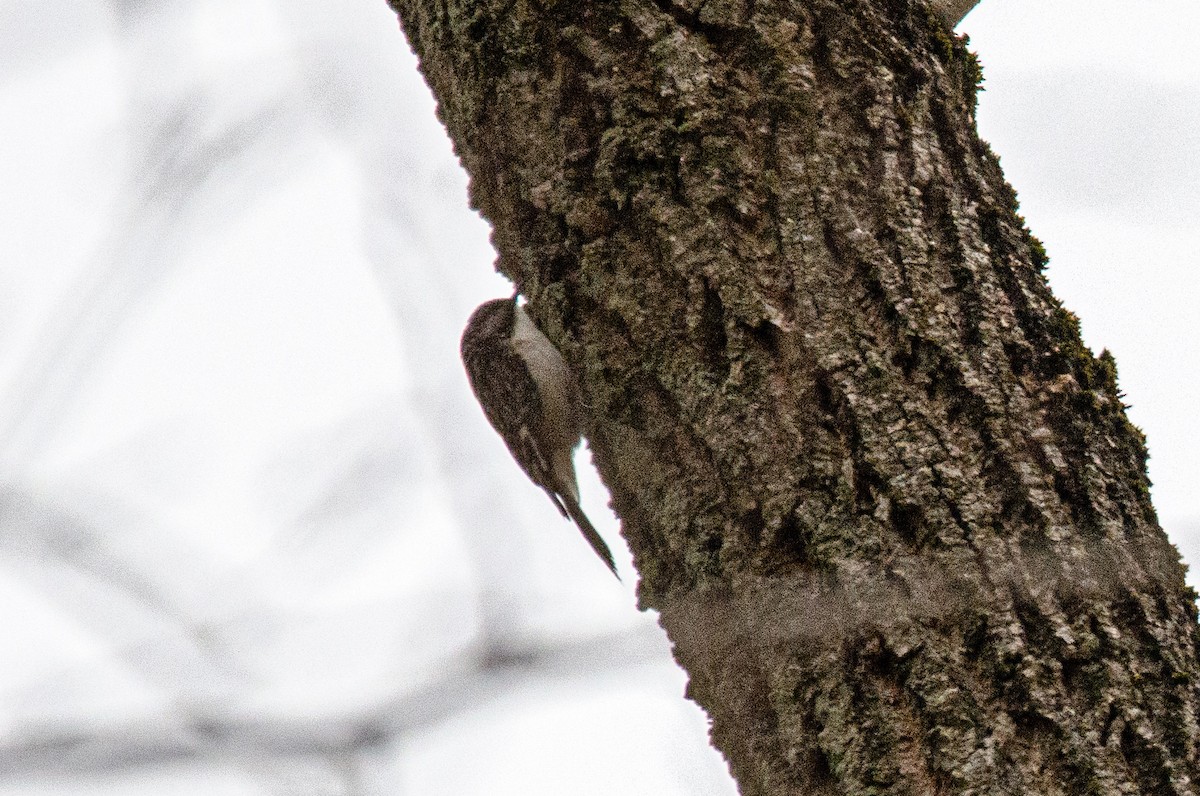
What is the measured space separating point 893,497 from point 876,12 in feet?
2.37

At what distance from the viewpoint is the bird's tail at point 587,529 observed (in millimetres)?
3253

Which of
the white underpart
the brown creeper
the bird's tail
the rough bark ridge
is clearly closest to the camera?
the rough bark ridge

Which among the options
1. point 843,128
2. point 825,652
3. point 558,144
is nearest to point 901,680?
point 825,652

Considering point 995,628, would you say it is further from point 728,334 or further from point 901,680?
point 728,334

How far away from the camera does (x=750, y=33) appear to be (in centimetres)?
180

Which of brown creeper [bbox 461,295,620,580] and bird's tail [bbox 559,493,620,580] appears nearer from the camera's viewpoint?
A: brown creeper [bbox 461,295,620,580]

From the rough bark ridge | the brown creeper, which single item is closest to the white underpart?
the brown creeper

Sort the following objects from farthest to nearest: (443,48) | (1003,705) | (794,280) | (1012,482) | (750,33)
Result: 1. (443,48)
2. (750,33)
3. (794,280)
4. (1012,482)
5. (1003,705)

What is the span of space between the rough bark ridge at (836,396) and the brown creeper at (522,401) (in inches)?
41.4

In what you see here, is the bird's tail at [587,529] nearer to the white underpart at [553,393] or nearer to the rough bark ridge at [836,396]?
the white underpart at [553,393]

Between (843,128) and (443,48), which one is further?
(443,48)

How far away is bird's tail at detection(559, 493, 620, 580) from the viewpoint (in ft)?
10.7

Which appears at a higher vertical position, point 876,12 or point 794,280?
point 876,12

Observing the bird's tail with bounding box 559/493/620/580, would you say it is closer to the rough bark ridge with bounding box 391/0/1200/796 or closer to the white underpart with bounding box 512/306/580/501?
the white underpart with bounding box 512/306/580/501
